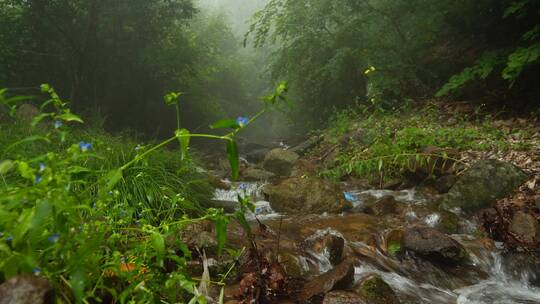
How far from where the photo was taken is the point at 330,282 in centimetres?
257

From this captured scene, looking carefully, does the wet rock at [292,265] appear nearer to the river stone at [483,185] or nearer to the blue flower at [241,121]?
the blue flower at [241,121]

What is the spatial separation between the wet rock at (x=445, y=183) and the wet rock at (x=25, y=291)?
204 inches

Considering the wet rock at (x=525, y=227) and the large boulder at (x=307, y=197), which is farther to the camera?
the large boulder at (x=307, y=197)

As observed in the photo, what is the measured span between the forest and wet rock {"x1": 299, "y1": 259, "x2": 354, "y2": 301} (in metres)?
0.02

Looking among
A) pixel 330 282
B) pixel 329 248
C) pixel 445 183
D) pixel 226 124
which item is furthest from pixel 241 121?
pixel 445 183

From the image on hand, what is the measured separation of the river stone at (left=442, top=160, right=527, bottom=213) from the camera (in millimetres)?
4430

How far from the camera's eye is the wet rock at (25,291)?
1.18 metres

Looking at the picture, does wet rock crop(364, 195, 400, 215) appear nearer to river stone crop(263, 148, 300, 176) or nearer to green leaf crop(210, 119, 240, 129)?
river stone crop(263, 148, 300, 176)

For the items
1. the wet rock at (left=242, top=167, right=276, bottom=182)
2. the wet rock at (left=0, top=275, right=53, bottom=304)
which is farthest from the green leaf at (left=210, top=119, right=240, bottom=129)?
the wet rock at (left=242, top=167, right=276, bottom=182)

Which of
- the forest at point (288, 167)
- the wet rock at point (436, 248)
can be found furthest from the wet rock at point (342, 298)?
the wet rock at point (436, 248)

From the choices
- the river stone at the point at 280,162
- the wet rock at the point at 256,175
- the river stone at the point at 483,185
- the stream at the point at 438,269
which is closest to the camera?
the stream at the point at 438,269

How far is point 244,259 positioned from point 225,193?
149 inches

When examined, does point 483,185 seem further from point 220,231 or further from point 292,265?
point 220,231

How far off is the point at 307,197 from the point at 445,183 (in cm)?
204
